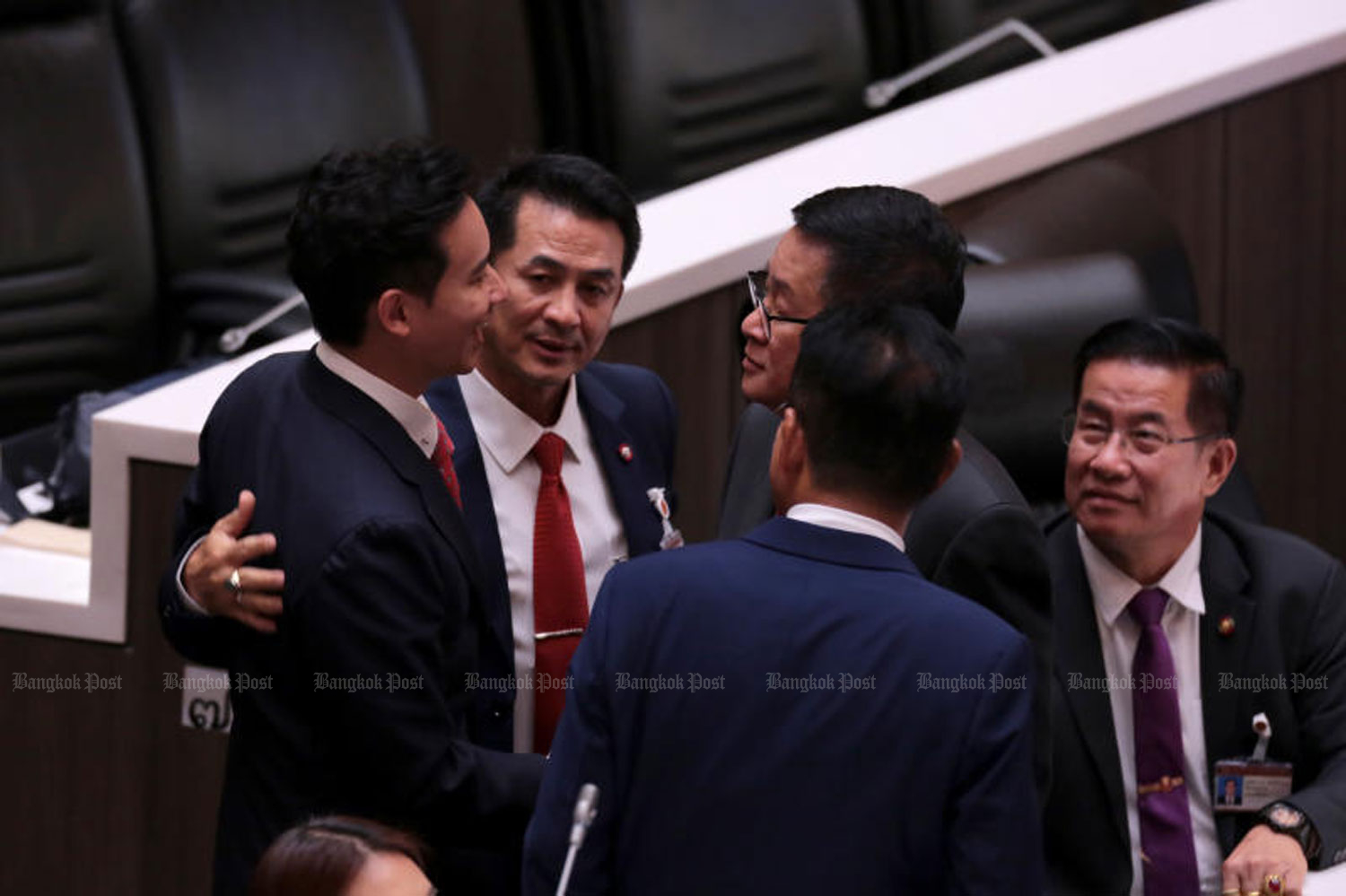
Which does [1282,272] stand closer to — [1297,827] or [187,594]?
[1297,827]

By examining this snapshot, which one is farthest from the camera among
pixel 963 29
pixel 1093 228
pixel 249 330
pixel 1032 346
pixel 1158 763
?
pixel 963 29

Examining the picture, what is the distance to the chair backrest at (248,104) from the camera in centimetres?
303

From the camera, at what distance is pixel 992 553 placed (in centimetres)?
155

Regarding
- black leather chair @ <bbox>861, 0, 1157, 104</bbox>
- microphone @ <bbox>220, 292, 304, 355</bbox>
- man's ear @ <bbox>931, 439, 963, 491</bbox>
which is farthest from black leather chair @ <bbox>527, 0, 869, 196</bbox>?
man's ear @ <bbox>931, 439, 963, 491</bbox>

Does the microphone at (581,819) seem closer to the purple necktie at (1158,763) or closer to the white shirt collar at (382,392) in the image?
the white shirt collar at (382,392)

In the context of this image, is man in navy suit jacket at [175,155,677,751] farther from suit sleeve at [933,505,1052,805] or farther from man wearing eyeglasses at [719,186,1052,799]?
suit sleeve at [933,505,1052,805]

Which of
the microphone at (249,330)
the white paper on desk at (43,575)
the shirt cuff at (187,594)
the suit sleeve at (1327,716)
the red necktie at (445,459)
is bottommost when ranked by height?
the suit sleeve at (1327,716)

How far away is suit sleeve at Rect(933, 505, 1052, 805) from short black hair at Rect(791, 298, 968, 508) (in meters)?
0.20

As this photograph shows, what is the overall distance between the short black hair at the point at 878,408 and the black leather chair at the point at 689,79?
1.81 meters

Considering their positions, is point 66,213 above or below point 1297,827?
above

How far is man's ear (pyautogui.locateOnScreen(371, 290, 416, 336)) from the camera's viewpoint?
154 cm

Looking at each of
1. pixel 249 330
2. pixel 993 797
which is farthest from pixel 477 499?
pixel 249 330

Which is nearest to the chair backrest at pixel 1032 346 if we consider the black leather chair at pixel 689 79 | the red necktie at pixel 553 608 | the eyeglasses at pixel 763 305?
the eyeglasses at pixel 763 305

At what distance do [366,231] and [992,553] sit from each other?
513 millimetres
